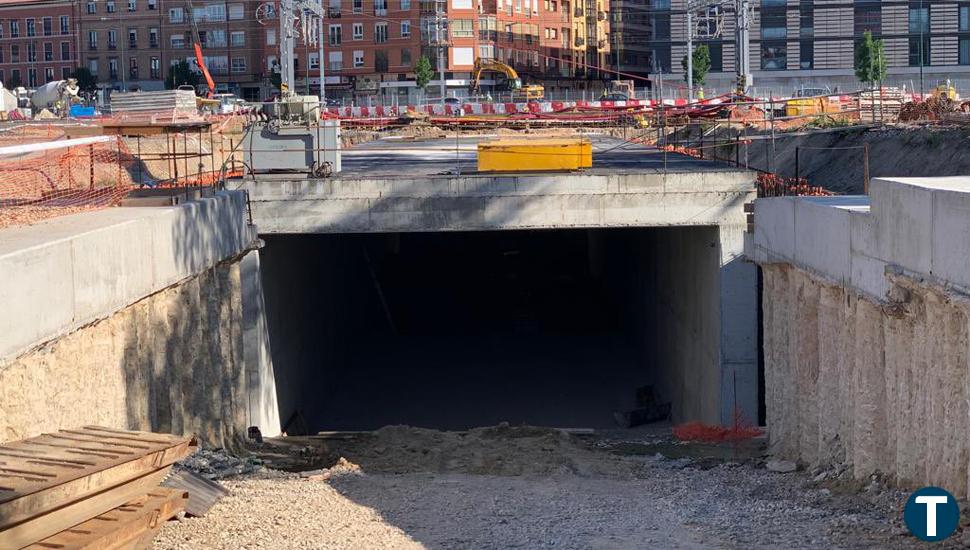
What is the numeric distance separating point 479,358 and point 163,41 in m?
71.9

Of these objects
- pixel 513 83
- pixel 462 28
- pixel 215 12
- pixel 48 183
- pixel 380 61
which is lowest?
pixel 48 183

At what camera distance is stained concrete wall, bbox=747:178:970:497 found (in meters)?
11.8

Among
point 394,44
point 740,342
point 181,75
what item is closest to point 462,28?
point 394,44

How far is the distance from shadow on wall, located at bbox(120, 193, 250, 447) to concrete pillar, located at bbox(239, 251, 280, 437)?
533 mm

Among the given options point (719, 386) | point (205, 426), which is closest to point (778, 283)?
point (719, 386)

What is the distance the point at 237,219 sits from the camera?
849 inches

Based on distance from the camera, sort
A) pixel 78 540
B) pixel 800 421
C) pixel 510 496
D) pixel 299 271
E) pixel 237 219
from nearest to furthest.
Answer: pixel 78 540, pixel 510 496, pixel 800 421, pixel 237 219, pixel 299 271

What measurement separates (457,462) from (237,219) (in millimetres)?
5841

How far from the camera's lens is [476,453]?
65.4ft

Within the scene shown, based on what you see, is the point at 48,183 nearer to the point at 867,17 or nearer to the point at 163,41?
the point at 163,41

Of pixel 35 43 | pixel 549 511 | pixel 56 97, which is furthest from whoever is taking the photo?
pixel 35 43

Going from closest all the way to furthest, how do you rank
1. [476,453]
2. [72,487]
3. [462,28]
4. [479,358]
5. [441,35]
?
1. [72,487]
2. [476,453]
3. [479,358]
4. [441,35]
5. [462,28]

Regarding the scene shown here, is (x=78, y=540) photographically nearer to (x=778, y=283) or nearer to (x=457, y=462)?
(x=457, y=462)

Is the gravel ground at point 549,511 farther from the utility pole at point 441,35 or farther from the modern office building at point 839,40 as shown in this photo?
the modern office building at point 839,40
